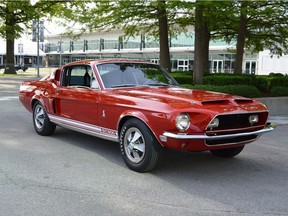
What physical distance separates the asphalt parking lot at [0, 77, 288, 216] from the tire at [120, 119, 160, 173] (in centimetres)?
14

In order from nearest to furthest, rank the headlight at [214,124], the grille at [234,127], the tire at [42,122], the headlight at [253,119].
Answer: the headlight at [214,124], the grille at [234,127], the headlight at [253,119], the tire at [42,122]

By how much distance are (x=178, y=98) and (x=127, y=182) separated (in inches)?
53.7

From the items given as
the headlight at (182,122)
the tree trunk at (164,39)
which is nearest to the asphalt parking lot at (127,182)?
the headlight at (182,122)

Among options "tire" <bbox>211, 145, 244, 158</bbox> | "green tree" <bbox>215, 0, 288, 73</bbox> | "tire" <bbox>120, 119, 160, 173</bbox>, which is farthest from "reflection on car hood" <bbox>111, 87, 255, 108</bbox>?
"green tree" <bbox>215, 0, 288, 73</bbox>

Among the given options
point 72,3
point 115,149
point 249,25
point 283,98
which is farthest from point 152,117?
point 72,3

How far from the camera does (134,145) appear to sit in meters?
5.51

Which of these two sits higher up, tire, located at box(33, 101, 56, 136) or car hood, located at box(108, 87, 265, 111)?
car hood, located at box(108, 87, 265, 111)

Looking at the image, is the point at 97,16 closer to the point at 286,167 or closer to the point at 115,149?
the point at 115,149

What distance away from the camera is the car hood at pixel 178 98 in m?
5.18

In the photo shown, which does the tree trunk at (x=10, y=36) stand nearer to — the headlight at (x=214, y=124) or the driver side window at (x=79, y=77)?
the driver side window at (x=79, y=77)

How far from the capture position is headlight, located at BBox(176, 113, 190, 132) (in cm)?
494

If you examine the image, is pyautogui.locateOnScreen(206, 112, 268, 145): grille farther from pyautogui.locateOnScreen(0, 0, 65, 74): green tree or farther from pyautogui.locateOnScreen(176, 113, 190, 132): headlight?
pyautogui.locateOnScreen(0, 0, 65, 74): green tree

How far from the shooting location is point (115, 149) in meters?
6.97

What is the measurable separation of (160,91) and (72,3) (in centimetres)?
2388
